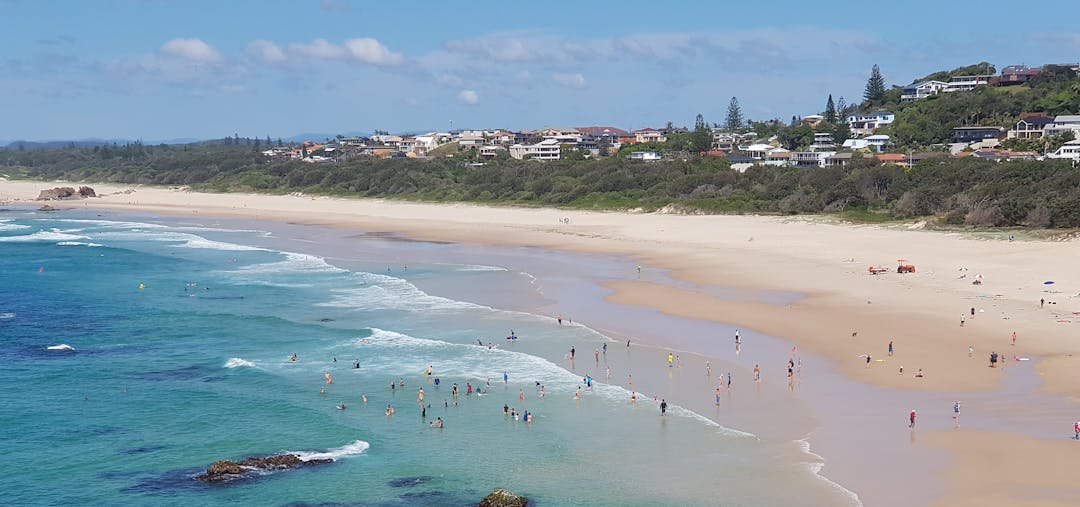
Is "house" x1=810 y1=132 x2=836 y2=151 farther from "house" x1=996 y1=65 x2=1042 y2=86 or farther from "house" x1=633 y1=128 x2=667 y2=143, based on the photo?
"house" x1=633 y1=128 x2=667 y2=143

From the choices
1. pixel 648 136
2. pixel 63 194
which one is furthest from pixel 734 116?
pixel 63 194

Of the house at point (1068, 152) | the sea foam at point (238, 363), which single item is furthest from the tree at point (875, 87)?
the sea foam at point (238, 363)

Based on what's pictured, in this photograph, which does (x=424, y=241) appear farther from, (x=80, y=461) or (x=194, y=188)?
(x=194, y=188)

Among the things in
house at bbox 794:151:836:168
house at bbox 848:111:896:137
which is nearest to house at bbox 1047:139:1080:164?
house at bbox 794:151:836:168

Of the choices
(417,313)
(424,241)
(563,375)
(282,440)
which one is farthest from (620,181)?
(282,440)

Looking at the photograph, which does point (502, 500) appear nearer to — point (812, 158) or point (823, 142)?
point (812, 158)

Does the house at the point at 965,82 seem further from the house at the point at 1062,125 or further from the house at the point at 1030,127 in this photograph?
the house at the point at 1062,125
